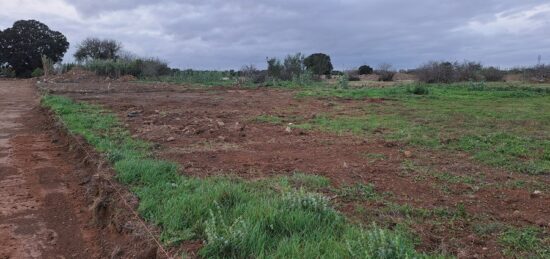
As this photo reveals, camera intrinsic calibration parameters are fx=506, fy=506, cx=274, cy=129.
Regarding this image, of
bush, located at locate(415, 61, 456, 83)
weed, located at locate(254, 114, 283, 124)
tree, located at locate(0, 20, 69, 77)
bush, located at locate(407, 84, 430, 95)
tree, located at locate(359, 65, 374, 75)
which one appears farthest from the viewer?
tree, located at locate(0, 20, 69, 77)

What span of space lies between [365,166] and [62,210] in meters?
3.43

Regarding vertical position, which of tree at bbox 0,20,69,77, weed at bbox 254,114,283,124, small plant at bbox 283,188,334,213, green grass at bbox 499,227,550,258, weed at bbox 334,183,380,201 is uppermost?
tree at bbox 0,20,69,77

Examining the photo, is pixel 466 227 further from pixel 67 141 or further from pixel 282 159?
pixel 67 141

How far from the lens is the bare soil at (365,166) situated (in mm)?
4020

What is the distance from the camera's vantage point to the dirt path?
13.1 feet

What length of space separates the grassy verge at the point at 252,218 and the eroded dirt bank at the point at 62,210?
229 mm

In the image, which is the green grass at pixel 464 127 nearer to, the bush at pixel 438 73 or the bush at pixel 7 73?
the bush at pixel 438 73

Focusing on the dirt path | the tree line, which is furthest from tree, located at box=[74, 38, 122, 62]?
the dirt path

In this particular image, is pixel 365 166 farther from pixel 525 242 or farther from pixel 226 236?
pixel 226 236

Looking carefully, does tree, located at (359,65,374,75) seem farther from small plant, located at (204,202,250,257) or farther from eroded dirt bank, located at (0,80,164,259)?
small plant, located at (204,202,250,257)

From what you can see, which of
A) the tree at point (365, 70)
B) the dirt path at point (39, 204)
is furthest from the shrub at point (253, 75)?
the dirt path at point (39, 204)

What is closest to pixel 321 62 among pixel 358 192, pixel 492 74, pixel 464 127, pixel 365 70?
pixel 365 70

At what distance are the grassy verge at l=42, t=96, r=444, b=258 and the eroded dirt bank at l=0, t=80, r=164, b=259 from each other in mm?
229

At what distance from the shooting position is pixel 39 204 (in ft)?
16.6
